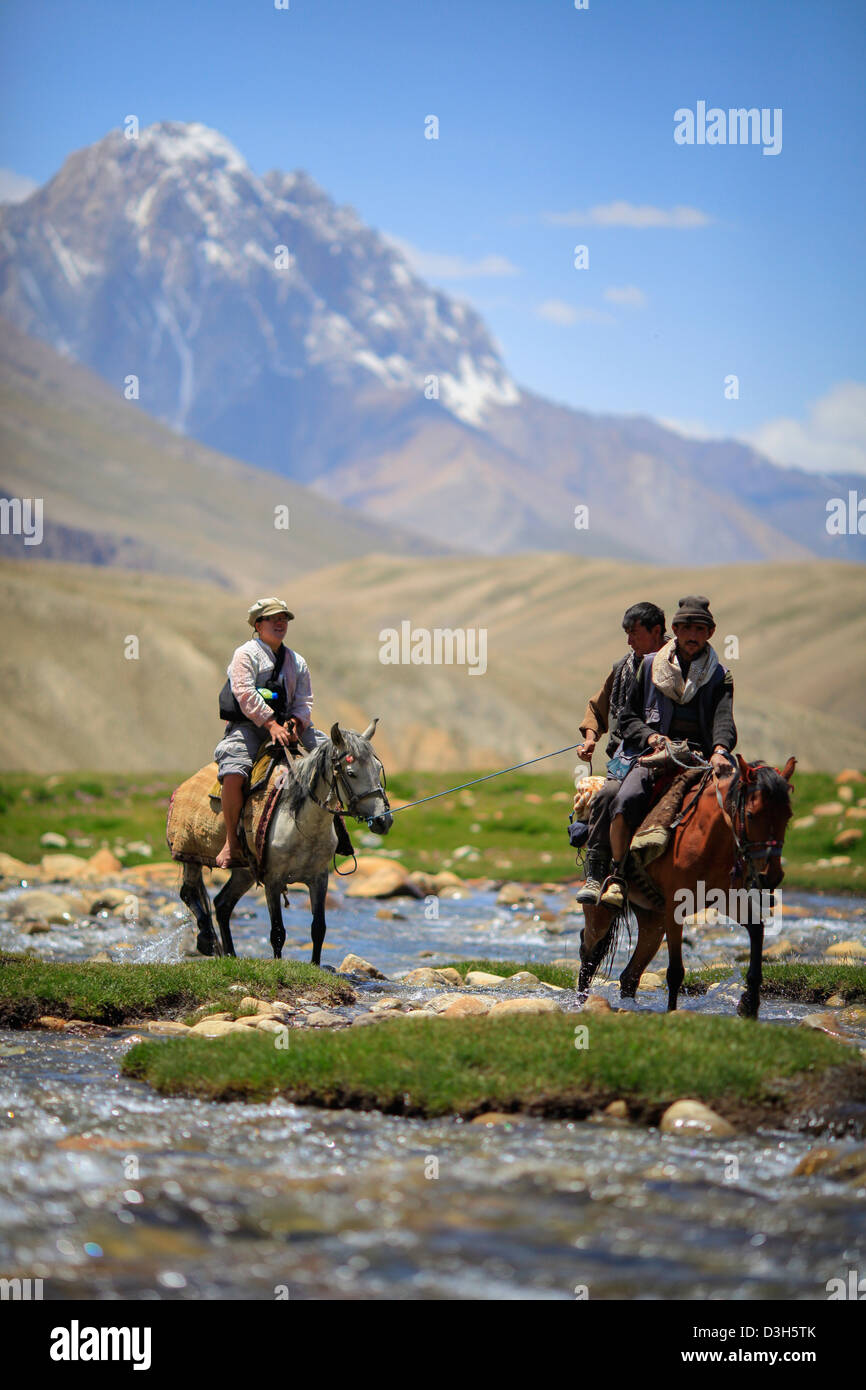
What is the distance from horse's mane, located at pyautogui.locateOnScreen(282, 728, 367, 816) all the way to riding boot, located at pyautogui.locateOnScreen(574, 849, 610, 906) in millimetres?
2537

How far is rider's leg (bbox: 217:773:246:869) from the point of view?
13.4m

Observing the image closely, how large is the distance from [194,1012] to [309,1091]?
2.95 m

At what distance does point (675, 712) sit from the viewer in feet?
36.8

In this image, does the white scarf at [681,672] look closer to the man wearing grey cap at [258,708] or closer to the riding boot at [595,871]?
the riding boot at [595,871]

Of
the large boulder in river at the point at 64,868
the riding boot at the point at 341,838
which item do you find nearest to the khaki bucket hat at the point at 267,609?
the riding boot at the point at 341,838

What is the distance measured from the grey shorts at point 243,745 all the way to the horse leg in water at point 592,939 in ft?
10.4

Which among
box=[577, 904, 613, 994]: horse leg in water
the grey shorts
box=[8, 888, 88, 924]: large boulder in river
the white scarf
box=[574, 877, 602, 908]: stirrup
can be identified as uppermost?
the white scarf

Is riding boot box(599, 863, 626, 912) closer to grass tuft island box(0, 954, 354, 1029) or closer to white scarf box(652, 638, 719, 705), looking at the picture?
white scarf box(652, 638, 719, 705)

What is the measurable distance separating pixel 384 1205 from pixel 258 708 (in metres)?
6.90

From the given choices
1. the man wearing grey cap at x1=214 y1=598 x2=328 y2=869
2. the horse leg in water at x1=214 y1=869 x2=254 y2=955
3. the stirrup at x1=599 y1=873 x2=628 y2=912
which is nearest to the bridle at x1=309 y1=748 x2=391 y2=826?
the man wearing grey cap at x1=214 y1=598 x2=328 y2=869

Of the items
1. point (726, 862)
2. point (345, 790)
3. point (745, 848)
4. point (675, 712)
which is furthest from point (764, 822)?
point (345, 790)

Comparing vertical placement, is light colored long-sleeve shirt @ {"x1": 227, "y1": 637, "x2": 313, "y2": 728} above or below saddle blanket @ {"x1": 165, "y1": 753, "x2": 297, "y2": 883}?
above
